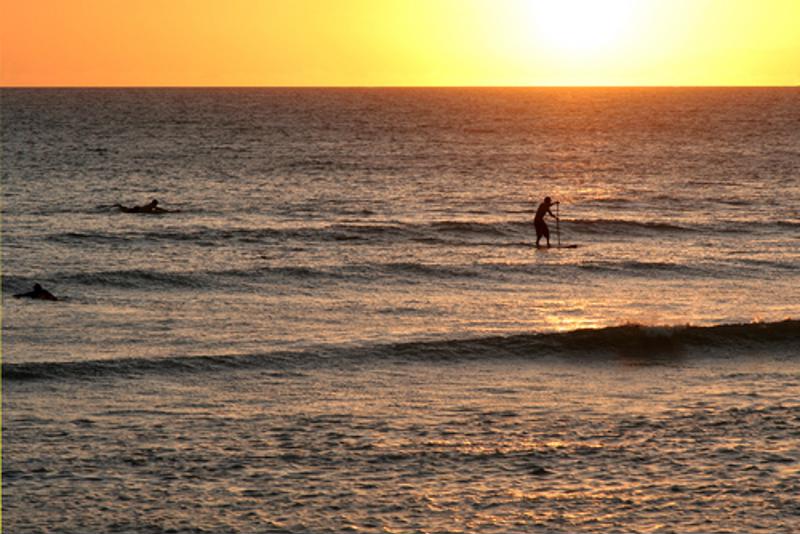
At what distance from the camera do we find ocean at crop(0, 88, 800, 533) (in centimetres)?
1423

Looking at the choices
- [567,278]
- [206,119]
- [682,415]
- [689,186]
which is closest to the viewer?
[682,415]

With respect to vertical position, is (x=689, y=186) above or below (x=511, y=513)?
above

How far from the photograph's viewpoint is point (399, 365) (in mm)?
21844

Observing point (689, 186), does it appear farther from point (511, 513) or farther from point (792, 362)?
point (511, 513)

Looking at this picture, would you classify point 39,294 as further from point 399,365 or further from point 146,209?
point 146,209

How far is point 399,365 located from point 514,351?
2419mm

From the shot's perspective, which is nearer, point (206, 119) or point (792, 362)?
point (792, 362)

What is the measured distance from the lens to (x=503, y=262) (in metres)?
35.2

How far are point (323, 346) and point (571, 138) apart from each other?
91484mm

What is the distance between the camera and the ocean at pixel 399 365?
14234 mm

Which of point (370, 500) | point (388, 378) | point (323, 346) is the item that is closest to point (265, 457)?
point (370, 500)

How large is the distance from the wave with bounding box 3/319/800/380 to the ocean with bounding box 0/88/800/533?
7cm

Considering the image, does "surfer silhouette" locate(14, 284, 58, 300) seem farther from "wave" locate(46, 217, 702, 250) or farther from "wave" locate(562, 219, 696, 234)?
"wave" locate(562, 219, 696, 234)

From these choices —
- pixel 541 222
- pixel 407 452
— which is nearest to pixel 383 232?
pixel 541 222
